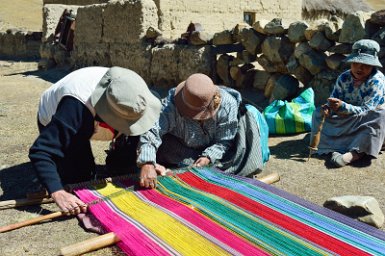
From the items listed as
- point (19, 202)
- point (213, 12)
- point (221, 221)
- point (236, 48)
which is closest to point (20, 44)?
point (213, 12)

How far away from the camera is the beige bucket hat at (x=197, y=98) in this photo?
3244 mm

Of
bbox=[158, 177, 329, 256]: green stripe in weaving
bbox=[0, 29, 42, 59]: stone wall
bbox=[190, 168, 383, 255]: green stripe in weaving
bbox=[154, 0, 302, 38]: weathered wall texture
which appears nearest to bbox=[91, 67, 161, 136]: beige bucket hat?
bbox=[158, 177, 329, 256]: green stripe in weaving

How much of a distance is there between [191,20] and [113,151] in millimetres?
6385

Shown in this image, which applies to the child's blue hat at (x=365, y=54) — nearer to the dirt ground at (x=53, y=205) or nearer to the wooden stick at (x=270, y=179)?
the dirt ground at (x=53, y=205)

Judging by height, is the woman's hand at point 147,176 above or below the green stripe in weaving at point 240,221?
above

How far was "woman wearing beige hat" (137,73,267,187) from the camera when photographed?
11.0ft

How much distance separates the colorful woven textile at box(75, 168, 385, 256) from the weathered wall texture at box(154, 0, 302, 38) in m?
6.31

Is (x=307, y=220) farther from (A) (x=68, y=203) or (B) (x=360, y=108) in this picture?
(B) (x=360, y=108)

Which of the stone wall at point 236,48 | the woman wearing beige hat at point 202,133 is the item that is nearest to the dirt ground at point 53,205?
the woman wearing beige hat at point 202,133

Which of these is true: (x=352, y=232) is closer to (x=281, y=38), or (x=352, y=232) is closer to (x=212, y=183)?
(x=212, y=183)

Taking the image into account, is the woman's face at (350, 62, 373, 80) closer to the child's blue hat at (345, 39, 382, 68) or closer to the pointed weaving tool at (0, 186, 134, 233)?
the child's blue hat at (345, 39, 382, 68)

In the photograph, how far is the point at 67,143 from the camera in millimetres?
2818

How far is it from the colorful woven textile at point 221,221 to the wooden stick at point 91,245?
0.06 meters

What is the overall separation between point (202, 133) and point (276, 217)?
109cm
